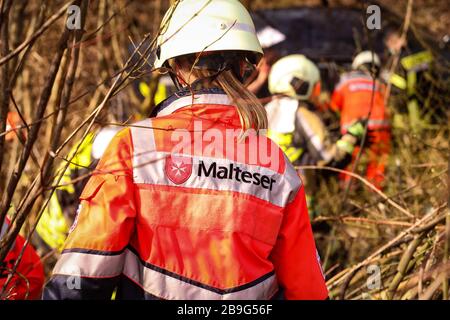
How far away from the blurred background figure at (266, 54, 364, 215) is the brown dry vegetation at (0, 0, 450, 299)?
1.00 ft

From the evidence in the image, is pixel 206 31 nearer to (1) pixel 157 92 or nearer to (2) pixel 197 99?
(2) pixel 197 99

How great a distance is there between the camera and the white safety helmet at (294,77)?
293 inches

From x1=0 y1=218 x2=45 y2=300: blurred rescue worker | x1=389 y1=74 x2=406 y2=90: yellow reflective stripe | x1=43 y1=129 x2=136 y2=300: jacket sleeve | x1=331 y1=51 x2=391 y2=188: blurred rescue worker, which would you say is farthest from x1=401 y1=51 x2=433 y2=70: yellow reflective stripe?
x1=43 y1=129 x2=136 y2=300: jacket sleeve

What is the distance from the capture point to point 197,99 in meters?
2.73

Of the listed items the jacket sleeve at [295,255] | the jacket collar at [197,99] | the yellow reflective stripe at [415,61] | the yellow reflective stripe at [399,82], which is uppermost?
the jacket collar at [197,99]

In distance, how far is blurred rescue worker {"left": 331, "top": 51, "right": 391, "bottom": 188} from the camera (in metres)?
7.58

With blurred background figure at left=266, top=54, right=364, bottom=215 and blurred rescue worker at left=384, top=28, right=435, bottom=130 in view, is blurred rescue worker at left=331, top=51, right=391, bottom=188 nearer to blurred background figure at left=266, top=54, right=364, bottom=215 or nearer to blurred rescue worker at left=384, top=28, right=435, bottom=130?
blurred rescue worker at left=384, top=28, right=435, bottom=130

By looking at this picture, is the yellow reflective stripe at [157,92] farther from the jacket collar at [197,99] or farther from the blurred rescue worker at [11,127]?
the jacket collar at [197,99]

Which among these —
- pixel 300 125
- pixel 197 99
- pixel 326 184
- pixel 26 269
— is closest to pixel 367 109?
pixel 326 184

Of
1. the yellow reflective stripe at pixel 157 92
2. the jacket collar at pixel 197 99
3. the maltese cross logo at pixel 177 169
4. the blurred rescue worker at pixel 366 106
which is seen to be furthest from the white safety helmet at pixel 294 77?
the maltese cross logo at pixel 177 169

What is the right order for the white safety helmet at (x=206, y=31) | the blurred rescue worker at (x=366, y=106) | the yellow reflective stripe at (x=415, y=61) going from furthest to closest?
the yellow reflective stripe at (x=415, y=61), the blurred rescue worker at (x=366, y=106), the white safety helmet at (x=206, y=31)

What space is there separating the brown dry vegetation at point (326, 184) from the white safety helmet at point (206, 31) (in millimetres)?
196
